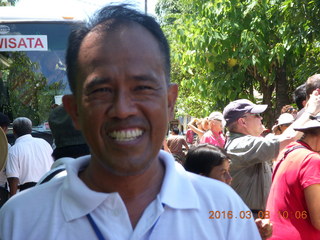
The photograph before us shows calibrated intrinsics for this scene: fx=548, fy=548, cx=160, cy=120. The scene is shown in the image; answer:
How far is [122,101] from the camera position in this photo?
1.73m

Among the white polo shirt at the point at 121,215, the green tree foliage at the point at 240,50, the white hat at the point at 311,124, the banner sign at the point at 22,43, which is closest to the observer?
the white polo shirt at the point at 121,215

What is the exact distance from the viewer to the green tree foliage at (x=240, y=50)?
392 inches

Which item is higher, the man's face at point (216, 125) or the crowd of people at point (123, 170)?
the crowd of people at point (123, 170)

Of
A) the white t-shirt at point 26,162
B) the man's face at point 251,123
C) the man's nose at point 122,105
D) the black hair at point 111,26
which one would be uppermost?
the black hair at point 111,26

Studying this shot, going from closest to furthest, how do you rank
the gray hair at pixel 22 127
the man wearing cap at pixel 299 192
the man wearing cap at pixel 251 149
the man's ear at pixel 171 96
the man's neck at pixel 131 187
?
1. the man's neck at pixel 131 187
2. the man's ear at pixel 171 96
3. the man wearing cap at pixel 299 192
4. the man wearing cap at pixel 251 149
5. the gray hair at pixel 22 127

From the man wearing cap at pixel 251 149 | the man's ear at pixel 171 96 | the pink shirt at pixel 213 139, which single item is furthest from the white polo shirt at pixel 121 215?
the pink shirt at pixel 213 139

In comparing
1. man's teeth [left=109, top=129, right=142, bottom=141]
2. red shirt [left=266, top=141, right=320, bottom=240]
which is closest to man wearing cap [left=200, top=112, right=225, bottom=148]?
red shirt [left=266, top=141, right=320, bottom=240]

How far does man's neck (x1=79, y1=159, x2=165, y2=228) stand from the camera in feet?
5.98

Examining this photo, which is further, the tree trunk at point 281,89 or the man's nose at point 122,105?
the tree trunk at point 281,89

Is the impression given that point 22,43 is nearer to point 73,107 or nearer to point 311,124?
point 311,124

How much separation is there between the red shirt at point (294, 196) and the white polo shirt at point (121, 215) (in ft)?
6.18

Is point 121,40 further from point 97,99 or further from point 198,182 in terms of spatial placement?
point 198,182

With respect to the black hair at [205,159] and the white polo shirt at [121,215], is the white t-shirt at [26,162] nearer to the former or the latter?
the black hair at [205,159]

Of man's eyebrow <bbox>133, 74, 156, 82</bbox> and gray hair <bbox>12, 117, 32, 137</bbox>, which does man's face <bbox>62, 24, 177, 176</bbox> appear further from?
gray hair <bbox>12, 117, 32, 137</bbox>
